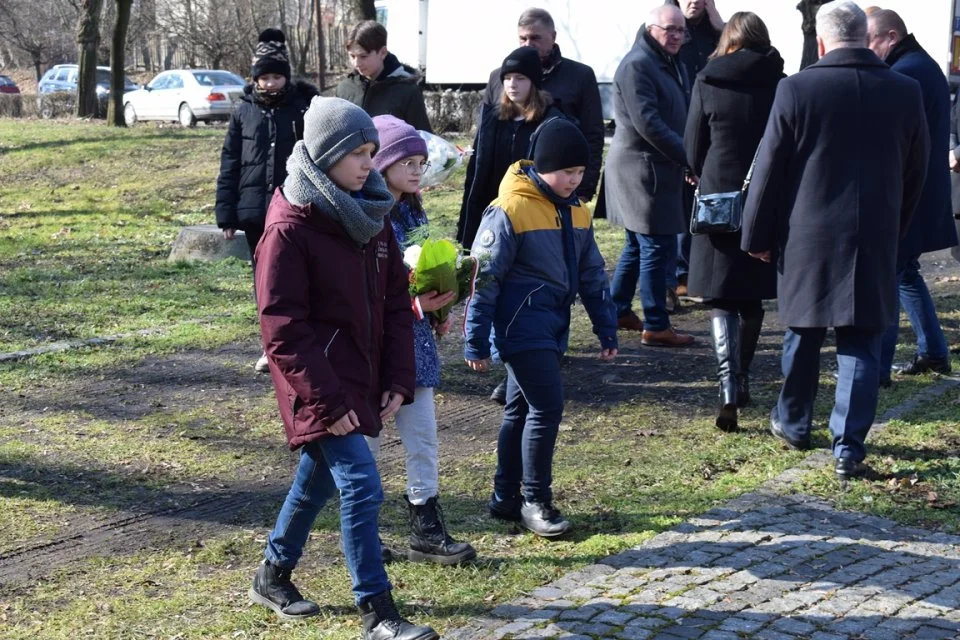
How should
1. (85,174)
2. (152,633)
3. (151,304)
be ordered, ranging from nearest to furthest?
(152,633)
(151,304)
(85,174)

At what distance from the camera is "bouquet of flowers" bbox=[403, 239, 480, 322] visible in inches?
182

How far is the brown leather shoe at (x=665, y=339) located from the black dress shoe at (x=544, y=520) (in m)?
3.40

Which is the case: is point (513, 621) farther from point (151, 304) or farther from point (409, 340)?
point (151, 304)

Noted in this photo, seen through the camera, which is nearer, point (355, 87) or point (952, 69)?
point (355, 87)

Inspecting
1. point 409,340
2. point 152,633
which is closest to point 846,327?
point 409,340

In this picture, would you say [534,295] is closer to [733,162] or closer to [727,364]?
[727,364]

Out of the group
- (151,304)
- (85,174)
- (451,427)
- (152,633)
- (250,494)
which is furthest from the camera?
(85,174)

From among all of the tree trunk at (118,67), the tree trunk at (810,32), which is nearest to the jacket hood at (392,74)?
the tree trunk at (810,32)

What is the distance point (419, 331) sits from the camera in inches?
188

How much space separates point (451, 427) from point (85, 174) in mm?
13523

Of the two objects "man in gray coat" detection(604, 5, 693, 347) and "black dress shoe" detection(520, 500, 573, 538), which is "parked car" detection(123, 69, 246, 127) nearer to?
"man in gray coat" detection(604, 5, 693, 347)

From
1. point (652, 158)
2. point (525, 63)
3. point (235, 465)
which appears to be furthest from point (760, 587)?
point (652, 158)

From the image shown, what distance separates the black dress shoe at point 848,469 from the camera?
5.66 metres

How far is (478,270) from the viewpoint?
4.79m
